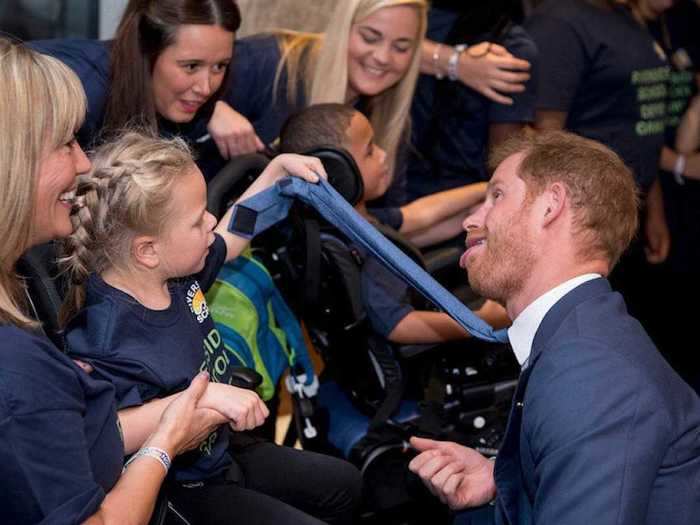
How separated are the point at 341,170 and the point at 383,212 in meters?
0.63

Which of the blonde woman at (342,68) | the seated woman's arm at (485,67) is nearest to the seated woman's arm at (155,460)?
the blonde woman at (342,68)

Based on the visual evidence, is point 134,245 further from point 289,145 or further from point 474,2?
point 474,2

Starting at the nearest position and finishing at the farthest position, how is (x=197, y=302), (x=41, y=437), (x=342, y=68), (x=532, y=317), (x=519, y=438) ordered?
(x=41, y=437) → (x=519, y=438) → (x=532, y=317) → (x=197, y=302) → (x=342, y=68)

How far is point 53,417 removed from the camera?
1.56m

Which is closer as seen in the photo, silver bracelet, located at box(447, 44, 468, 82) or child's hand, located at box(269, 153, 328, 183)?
child's hand, located at box(269, 153, 328, 183)

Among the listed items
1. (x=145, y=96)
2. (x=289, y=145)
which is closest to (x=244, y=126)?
(x=289, y=145)

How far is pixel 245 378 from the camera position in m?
2.26

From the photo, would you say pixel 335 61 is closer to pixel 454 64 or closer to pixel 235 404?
pixel 454 64

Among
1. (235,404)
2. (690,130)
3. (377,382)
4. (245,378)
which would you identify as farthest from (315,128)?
(690,130)

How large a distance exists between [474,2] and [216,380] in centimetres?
171

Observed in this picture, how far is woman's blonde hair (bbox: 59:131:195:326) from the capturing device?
203 centimetres

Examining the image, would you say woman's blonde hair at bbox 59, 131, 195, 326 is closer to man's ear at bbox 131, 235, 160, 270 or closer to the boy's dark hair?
man's ear at bbox 131, 235, 160, 270

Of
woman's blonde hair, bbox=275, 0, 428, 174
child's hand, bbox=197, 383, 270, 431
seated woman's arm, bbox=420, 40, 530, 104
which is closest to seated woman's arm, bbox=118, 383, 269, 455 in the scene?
child's hand, bbox=197, 383, 270, 431

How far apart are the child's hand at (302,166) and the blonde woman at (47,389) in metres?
→ 0.57
